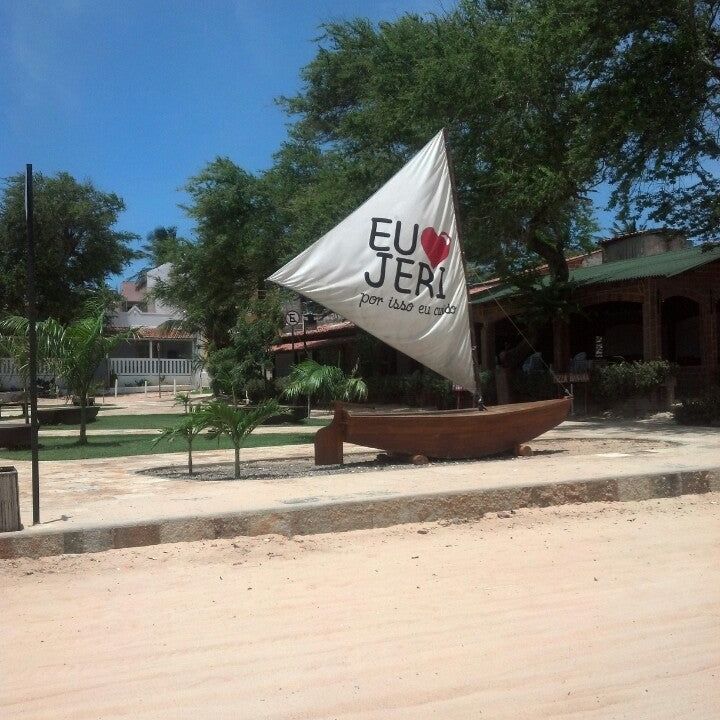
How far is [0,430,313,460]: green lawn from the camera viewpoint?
46.7 ft

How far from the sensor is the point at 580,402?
21.0 meters

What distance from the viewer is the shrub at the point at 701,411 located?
16.6 metres

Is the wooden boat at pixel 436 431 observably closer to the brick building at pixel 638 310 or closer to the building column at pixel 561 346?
the brick building at pixel 638 310

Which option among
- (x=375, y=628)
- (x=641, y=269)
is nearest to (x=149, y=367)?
(x=641, y=269)

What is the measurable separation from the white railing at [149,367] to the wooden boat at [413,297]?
34.1 metres

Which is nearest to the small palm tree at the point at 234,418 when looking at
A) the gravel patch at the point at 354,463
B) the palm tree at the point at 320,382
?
the gravel patch at the point at 354,463

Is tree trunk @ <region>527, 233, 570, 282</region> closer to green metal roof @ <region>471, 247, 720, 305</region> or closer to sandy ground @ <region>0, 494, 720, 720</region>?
green metal roof @ <region>471, 247, 720, 305</region>

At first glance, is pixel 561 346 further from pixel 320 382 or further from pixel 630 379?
pixel 320 382

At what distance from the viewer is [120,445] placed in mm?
15781

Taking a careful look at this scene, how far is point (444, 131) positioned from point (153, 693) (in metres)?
9.28

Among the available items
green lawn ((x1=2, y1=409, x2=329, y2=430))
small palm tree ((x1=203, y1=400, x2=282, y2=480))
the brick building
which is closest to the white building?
green lawn ((x1=2, y1=409, x2=329, y2=430))

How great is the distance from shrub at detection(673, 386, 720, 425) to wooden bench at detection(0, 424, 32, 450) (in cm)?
1234

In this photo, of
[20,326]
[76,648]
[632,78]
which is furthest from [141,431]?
[76,648]

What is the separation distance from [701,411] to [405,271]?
335 inches
